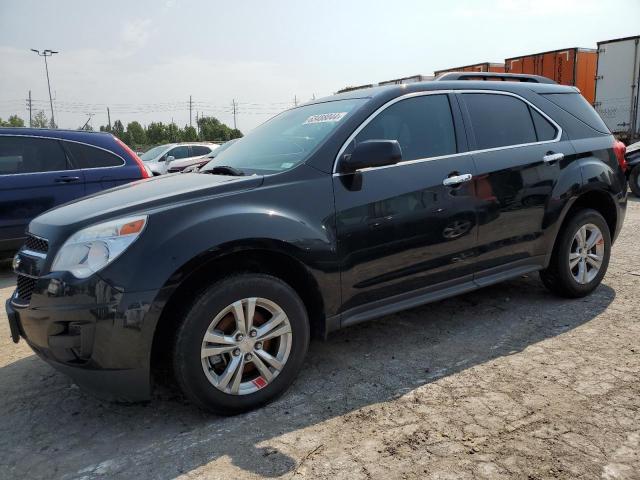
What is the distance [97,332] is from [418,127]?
2.32 metres

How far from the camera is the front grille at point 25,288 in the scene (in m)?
2.65

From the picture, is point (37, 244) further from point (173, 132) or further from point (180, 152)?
point (173, 132)

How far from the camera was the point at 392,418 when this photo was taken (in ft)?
8.79

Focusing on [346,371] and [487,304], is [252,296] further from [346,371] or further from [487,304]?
[487,304]

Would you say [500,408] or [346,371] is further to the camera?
[346,371]

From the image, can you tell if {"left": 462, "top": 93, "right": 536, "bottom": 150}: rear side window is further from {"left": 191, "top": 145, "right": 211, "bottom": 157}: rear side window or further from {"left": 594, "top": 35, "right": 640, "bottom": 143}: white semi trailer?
{"left": 191, "top": 145, "right": 211, "bottom": 157}: rear side window

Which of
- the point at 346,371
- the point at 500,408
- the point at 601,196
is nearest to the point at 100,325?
the point at 346,371

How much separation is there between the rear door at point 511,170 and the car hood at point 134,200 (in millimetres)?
1681

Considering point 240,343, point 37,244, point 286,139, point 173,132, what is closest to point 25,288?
point 37,244

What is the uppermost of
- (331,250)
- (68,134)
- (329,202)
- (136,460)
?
(68,134)

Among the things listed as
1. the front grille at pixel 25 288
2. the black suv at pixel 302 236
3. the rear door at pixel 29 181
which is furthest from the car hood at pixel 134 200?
the rear door at pixel 29 181

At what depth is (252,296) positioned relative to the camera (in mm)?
2682

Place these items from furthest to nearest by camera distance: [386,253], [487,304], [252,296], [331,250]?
[487,304] < [386,253] < [331,250] < [252,296]

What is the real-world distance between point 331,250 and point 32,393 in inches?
78.3
